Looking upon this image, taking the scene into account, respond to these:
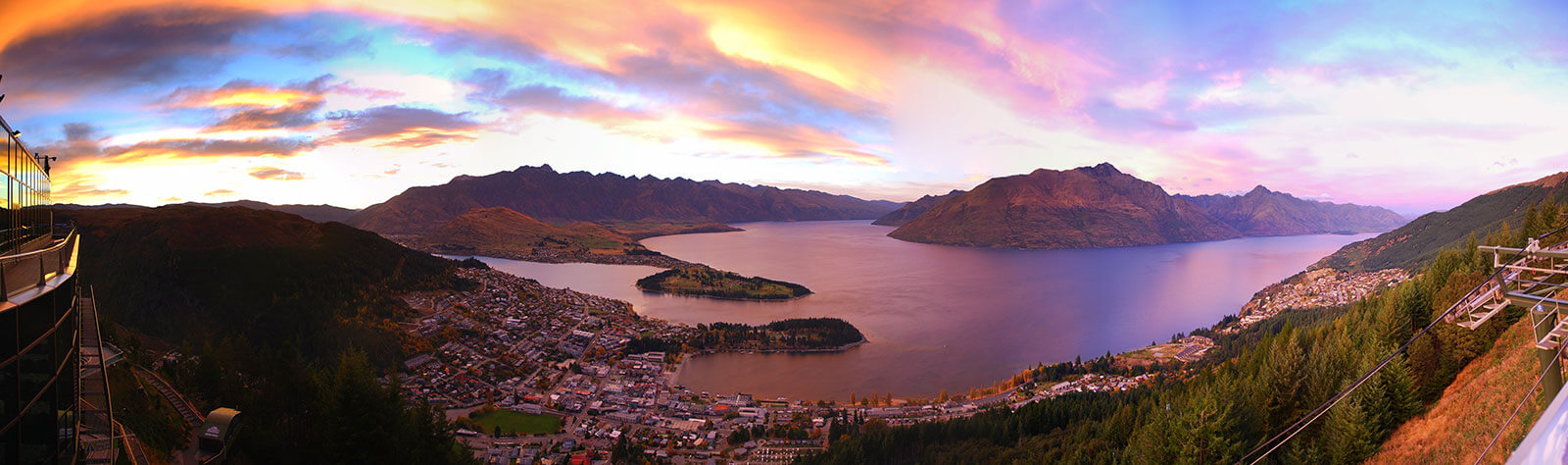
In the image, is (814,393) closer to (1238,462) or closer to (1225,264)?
(1238,462)

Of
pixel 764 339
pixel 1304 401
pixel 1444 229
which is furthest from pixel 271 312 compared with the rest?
pixel 1444 229

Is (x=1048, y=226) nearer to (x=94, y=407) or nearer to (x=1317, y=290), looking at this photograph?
(x=1317, y=290)

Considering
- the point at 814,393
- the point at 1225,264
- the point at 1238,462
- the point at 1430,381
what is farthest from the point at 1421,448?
the point at 1225,264

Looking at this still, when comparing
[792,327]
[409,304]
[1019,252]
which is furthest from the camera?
[1019,252]

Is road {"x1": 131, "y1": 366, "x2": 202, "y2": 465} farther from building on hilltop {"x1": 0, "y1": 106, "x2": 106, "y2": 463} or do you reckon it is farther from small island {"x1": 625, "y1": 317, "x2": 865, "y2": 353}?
small island {"x1": 625, "y1": 317, "x2": 865, "y2": 353}

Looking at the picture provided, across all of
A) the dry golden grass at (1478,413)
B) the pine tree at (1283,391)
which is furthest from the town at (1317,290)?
the dry golden grass at (1478,413)

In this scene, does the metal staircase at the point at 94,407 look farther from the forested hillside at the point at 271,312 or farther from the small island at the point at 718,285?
the small island at the point at 718,285
